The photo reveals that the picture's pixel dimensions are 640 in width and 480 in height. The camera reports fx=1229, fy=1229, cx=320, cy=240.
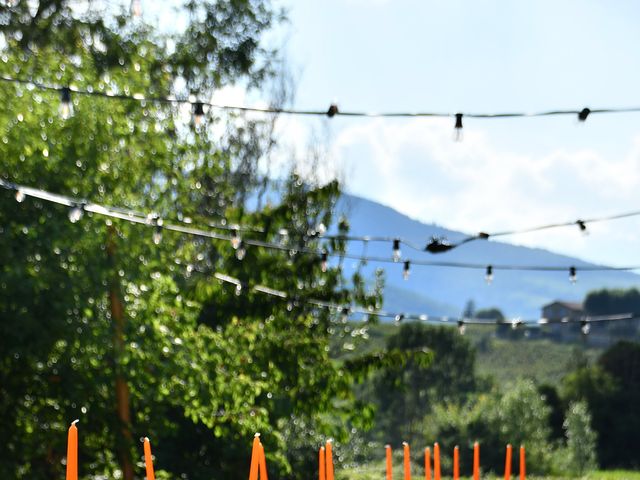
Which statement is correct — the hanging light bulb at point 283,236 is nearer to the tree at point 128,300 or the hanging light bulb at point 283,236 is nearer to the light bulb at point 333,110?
the tree at point 128,300

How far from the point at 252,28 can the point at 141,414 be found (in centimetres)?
1011

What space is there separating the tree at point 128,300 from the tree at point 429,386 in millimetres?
39928

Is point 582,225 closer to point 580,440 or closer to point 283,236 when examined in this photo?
point 283,236

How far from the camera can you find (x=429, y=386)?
54.8m

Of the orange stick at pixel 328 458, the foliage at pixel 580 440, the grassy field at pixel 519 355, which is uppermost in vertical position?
the grassy field at pixel 519 355

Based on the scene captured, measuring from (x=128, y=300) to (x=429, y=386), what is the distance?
44926mm

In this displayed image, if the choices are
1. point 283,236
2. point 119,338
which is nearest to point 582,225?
point 119,338

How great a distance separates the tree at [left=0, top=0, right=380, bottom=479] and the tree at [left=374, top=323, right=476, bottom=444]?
39.9m

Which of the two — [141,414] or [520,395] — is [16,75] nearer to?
Answer: [141,414]

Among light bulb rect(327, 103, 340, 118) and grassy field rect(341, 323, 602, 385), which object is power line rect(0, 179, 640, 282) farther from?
grassy field rect(341, 323, 602, 385)

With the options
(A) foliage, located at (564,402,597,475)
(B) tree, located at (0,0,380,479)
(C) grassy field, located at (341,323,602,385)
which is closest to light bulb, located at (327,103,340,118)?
(B) tree, located at (0,0,380,479)

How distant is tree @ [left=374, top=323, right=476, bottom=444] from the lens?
53812 millimetres

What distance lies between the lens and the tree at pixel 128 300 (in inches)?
399

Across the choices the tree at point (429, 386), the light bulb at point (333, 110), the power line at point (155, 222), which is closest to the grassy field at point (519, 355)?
the tree at point (429, 386)
